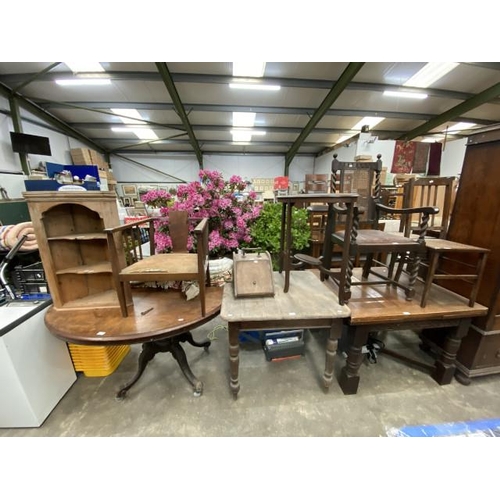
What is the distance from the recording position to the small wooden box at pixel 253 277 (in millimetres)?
1421

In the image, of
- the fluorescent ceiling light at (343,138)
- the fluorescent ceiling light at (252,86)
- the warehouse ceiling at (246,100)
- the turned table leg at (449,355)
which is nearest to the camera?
the turned table leg at (449,355)

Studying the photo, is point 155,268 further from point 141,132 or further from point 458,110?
point 458,110

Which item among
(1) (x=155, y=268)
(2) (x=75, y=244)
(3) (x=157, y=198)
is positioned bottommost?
(1) (x=155, y=268)

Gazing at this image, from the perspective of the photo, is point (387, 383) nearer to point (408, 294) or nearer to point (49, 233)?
point (408, 294)

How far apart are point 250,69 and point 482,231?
14.9 feet

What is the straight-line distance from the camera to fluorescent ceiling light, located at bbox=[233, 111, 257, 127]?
6145 millimetres

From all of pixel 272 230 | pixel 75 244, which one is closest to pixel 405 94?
pixel 272 230

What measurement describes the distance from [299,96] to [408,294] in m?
5.38

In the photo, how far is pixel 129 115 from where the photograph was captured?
19.6ft

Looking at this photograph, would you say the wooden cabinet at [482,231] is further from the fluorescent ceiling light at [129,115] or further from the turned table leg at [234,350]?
the fluorescent ceiling light at [129,115]

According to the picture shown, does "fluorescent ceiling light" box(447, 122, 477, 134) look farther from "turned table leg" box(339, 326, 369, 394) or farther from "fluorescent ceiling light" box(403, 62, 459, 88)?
"turned table leg" box(339, 326, 369, 394)

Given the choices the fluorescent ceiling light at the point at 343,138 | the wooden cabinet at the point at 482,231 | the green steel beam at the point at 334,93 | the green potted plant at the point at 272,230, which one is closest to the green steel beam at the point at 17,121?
the green potted plant at the point at 272,230

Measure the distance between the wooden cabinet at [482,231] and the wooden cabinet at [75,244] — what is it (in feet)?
8.13

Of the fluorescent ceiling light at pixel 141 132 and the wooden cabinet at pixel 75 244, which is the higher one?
the fluorescent ceiling light at pixel 141 132
